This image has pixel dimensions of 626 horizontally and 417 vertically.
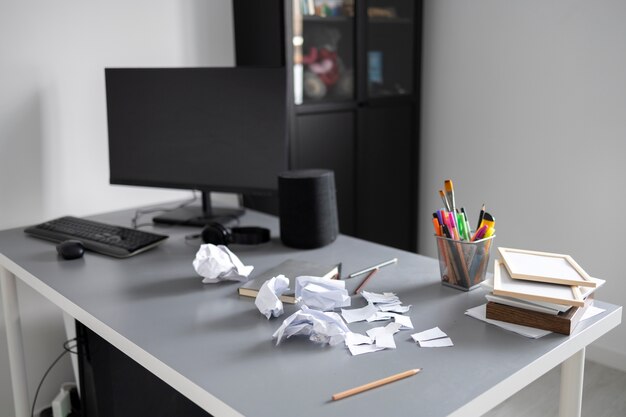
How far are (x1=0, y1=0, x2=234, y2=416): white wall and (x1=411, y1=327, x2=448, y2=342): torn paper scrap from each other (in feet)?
5.01

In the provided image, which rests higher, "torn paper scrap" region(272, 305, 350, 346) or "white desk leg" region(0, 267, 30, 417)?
"torn paper scrap" region(272, 305, 350, 346)

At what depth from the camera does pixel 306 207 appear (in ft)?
5.75

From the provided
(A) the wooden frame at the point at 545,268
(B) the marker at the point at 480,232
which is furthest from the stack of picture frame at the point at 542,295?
(B) the marker at the point at 480,232

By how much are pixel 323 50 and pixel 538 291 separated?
5.83ft

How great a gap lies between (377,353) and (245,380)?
0.24 metres

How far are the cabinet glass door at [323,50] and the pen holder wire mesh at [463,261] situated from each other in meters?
1.35

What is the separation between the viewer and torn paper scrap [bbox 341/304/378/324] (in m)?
1.29

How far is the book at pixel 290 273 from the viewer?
1419mm

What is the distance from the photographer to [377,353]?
114 cm

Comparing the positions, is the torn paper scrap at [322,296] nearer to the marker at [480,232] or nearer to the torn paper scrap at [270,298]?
the torn paper scrap at [270,298]

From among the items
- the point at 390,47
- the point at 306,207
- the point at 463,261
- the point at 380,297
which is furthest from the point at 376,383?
the point at 390,47

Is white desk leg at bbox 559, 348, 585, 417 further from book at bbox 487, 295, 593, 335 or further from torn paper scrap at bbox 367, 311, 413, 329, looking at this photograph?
torn paper scrap at bbox 367, 311, 413, 329

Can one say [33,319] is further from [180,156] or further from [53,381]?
[180,156]

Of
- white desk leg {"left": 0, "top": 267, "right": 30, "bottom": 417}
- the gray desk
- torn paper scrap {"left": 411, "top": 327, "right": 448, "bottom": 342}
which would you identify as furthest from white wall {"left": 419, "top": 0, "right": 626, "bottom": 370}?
white desk leg {"left": 0, "top": 267, "right": 30, "bottom": 417}
